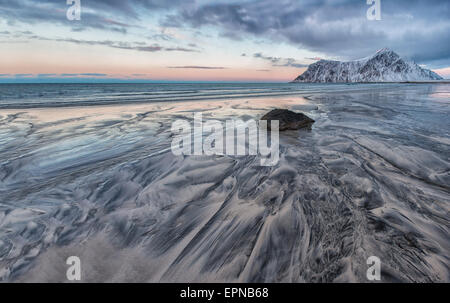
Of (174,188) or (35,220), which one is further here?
(174,188)

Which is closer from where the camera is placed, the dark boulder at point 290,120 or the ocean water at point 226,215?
the ocean water at point 226,215

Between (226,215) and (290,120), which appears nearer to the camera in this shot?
(226,215)

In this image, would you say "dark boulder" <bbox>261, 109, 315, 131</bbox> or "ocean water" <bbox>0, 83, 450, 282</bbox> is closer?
"ocean water" <bbox>0, 83, 450, 282</bbox>

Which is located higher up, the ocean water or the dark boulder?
the dark boulder

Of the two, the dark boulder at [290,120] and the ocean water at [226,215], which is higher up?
the dark boulder at [290,120]

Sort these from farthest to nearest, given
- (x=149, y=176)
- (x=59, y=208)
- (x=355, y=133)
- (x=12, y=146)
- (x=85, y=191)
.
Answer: (x=355, y=133) < (x=12, y=146) < (x=149, y=176) < (x=85, y=191) < (x=59, y=208)

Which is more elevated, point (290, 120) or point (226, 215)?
point (290, 120)
